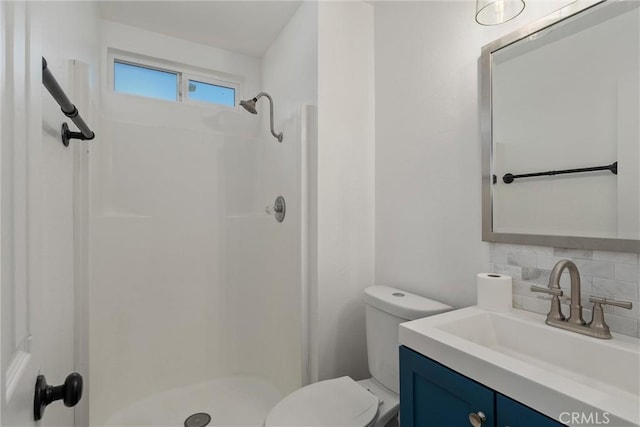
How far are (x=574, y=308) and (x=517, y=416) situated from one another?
0.43 metres

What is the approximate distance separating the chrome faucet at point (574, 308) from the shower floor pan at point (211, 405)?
62.2 inches

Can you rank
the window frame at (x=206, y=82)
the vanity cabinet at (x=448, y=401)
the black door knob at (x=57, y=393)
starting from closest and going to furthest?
the black door knob at (x=57, y=393) → the vanity cabinet at (x=448, y=401) → the window frame at (x=206, y=82)

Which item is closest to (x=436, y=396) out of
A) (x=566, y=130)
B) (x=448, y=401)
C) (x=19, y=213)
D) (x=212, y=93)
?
(x=448, y=401)

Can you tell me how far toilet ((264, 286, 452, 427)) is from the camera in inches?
46.9

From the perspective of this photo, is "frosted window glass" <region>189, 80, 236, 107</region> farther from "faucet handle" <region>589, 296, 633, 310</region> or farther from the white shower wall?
"faucet handle" <region>589, 296, 633, 310</region>

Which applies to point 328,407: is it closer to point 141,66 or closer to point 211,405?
point 211,405

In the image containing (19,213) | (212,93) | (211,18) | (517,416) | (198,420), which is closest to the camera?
(19,213)

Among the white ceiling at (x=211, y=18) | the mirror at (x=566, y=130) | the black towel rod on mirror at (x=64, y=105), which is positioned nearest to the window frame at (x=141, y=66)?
the white ceiling at (x=211, y=18)

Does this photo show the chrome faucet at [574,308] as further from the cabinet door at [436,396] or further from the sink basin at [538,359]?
the cabinet door at [436,396]

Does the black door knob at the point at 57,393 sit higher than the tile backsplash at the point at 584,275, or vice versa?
the tile backsplash at the point at 584,275

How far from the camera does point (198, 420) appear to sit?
183cm

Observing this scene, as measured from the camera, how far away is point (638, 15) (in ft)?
2.86

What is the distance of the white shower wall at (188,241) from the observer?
1.88 metres

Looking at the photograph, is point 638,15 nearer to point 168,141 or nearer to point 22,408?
point 22,408
